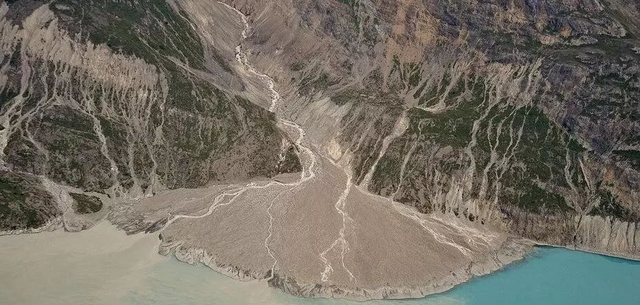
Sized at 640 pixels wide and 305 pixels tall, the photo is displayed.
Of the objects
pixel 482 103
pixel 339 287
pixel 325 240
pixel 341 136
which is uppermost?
pixel 482 103

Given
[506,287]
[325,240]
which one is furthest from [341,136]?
[506,287]

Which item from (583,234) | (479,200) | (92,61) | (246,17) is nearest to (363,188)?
(479,200)

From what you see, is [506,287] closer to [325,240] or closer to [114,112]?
[325,240]

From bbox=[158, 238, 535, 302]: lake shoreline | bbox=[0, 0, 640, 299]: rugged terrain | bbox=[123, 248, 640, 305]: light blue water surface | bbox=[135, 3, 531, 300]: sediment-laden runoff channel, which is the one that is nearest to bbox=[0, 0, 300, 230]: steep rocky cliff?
bbox=[0, 0, 640, 299]: rugged terrain

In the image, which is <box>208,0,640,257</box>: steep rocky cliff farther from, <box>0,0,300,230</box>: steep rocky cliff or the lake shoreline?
<box>0,0,300,230</box>: steep rocky cliff

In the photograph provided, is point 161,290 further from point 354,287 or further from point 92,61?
point 92,61

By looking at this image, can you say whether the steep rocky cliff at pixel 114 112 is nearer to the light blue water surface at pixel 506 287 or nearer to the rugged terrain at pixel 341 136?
the rugged terrain at pixel 341 136
